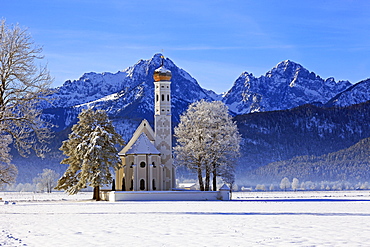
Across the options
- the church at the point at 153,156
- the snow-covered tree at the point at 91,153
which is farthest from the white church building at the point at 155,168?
the snow-covered tree at the point at 91,153

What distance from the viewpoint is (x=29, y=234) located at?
934 inches

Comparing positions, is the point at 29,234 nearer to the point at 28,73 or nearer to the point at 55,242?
the point at 55,242

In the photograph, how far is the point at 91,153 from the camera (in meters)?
62.0

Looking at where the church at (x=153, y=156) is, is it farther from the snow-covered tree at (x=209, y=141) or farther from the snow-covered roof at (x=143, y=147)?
the snow-covered tree at (x=209, y=141)

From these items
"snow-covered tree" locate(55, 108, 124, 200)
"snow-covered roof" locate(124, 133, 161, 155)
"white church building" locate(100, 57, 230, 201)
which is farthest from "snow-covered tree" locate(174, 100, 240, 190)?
"snow-covered tree" locate(55, 108, 124, 200)

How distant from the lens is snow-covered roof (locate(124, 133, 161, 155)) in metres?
69.9

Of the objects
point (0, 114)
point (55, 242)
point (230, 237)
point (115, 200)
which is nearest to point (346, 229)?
point (230, 237)

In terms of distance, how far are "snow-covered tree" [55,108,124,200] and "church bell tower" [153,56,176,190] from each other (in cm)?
762

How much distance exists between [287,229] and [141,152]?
45784 millimetres

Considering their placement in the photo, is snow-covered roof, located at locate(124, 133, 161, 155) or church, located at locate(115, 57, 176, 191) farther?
snow-covered roof, located at locate(124, 133, 161, 155)

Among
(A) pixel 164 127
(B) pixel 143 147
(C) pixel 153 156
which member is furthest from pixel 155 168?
(A) pixel 164 127

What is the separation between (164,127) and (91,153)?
47.1 feet

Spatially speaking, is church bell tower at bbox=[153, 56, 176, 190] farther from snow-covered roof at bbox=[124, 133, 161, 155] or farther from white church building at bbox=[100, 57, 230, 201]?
snow-covered roof at bbox=[124, 133, 161, 155]

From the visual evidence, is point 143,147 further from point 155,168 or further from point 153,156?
point 155,168
